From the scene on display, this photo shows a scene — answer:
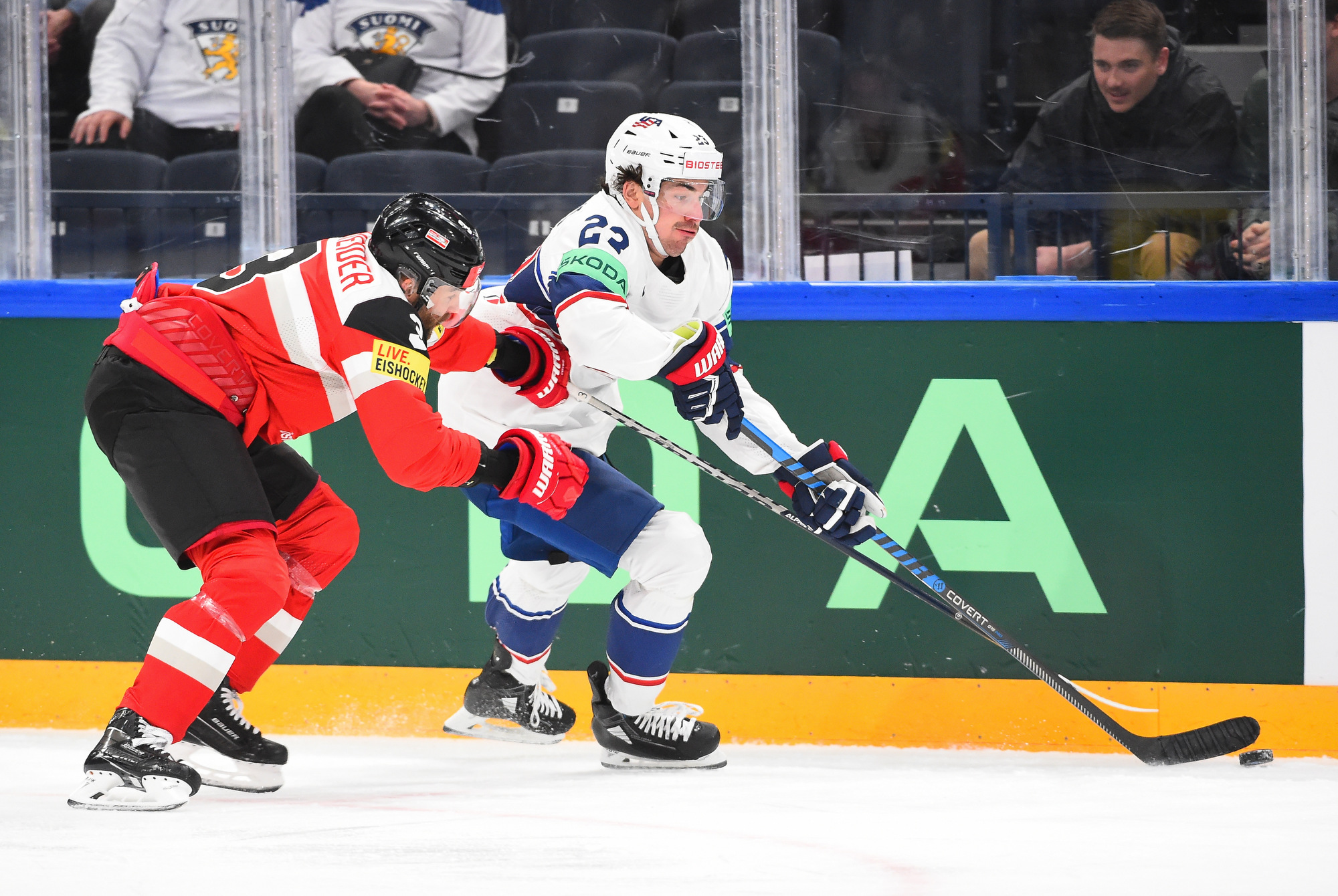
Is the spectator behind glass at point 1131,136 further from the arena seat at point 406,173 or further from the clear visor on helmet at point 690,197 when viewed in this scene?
the arena seat at point 406,173

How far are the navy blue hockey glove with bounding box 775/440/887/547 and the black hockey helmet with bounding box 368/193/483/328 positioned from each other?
825 millimetres

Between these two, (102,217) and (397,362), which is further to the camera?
(102,217)

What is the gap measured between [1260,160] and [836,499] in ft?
4.31

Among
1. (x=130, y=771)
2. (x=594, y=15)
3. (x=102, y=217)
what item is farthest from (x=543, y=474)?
(x=102, y=217)

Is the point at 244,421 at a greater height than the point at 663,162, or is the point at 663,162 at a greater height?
the point at 663,162

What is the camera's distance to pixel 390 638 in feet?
10.6

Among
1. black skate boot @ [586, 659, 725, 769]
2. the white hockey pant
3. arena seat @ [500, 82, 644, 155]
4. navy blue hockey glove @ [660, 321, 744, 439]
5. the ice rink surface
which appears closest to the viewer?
the ice rink surface

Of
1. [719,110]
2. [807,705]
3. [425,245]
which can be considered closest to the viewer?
[425,245]

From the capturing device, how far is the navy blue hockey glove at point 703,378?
2.58 m

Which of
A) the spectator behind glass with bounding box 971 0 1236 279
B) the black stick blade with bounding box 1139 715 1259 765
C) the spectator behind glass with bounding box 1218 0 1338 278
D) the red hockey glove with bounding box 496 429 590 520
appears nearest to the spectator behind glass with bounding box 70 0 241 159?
the red hockey glove with bounding box 496 429 590 520

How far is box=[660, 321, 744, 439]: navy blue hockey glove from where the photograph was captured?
258 cm

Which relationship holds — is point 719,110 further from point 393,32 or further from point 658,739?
point 658,739

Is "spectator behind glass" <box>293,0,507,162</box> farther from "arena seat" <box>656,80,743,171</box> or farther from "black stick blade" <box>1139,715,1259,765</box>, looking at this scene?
"black stick blade" <box>1139,715,1259,765</box>

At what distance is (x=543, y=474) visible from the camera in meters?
2.40
